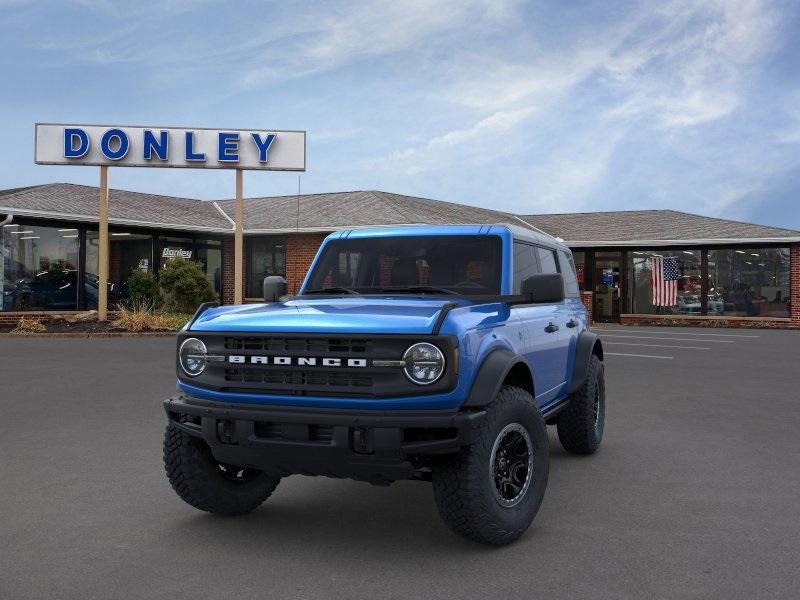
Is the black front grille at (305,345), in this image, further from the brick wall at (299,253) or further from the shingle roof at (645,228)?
the shingle roof at (645,228)

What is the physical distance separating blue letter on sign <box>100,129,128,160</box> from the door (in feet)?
58.8

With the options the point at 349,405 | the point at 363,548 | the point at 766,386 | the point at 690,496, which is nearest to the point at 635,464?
the point at 690,496

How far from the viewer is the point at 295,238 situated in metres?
28.2

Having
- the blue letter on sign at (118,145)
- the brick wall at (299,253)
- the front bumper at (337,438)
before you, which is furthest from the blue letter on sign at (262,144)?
the front bumper at (337,438)

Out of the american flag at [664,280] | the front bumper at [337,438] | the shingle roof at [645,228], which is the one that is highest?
the shingle roof at [645,228]

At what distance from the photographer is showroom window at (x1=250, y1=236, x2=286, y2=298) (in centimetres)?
2886

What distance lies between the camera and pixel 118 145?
23.2 m

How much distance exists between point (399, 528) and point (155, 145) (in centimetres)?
2098

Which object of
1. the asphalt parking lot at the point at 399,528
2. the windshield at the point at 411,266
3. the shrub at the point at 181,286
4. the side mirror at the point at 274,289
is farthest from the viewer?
the shrub at the point at 181,286

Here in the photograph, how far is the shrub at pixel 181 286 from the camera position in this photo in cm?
2361

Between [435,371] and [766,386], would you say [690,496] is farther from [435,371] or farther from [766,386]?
[766,386]

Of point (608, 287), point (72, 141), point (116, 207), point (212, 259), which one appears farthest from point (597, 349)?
point (608, 287)

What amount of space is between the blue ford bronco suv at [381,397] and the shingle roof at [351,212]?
68.5 feet

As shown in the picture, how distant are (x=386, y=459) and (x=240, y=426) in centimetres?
82
